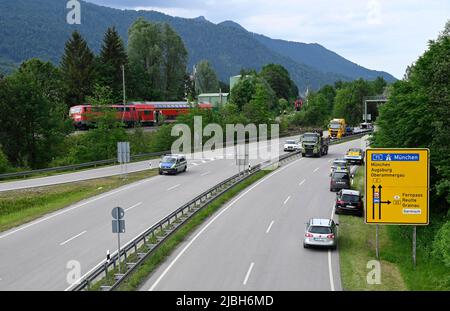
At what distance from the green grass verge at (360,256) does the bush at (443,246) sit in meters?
1.91

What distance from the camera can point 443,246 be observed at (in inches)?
864

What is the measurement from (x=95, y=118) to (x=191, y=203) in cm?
Answer: 2902

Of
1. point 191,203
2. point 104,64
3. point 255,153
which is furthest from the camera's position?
point 104,64

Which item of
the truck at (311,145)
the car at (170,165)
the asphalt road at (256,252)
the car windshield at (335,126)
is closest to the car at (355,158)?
the truck at (311,145)

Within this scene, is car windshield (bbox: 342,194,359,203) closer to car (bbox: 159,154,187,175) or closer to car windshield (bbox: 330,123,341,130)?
car (bbox: 159,154,187,175)

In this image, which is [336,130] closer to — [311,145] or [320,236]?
[311,145]

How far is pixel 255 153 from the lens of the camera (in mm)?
62625

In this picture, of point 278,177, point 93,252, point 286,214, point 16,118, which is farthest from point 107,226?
point 16,118

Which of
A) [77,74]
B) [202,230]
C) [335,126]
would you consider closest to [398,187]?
[202,230]

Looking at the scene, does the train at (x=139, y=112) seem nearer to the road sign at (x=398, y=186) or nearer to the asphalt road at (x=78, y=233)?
the asphalt road at (x=78, y=233)

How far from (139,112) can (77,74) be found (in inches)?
541

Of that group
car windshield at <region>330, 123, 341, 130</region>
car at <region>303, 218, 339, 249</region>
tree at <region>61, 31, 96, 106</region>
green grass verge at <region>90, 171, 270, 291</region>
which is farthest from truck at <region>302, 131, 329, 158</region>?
tree at <region>61, 31, 96, 106</region>

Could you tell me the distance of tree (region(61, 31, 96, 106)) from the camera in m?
86.8
